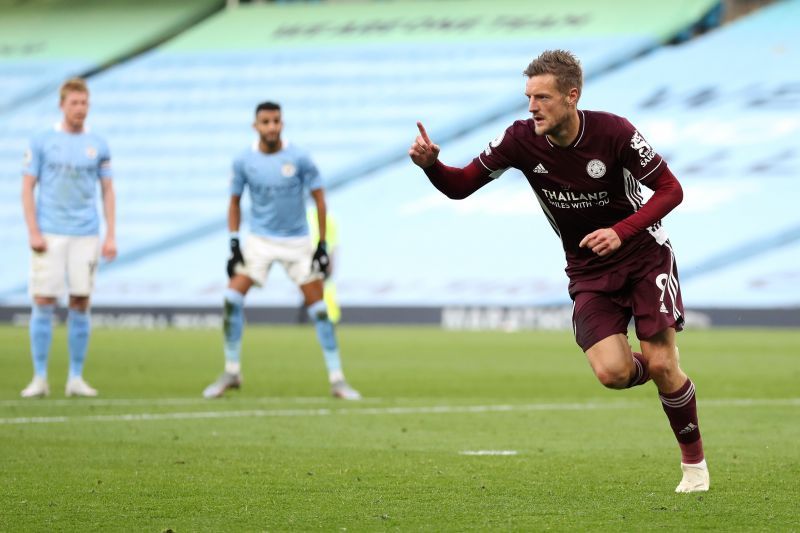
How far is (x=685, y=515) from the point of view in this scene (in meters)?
5.55

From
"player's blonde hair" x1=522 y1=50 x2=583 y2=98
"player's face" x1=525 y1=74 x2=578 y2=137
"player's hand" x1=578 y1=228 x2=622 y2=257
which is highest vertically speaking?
"player's blonde hair" x1=522 y1=50 x2=583 y2=98

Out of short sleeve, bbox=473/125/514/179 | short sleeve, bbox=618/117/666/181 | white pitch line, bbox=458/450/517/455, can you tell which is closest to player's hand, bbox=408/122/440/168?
short sleeve, bbox=473/125/514/179

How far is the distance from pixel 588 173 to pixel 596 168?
5 centimetres

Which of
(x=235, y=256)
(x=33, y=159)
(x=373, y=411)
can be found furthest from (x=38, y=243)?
(x=373, y=411)

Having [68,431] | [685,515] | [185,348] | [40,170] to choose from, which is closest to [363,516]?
[685,515]

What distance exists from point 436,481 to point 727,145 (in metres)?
25.9

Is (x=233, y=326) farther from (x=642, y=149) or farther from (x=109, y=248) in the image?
(x=642, y=149)

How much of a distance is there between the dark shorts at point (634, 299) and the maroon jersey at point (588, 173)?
0.06m

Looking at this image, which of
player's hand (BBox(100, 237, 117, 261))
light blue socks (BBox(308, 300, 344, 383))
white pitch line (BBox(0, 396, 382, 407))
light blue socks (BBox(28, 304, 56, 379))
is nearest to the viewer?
white pitch line (BBox(0, 396, 382, 407))

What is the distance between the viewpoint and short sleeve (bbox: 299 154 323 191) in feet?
38.9

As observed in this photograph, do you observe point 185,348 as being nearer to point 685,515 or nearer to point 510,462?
point 510,462

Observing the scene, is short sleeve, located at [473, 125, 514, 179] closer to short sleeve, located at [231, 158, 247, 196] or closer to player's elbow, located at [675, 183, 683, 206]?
player's elbow, located at [675, 183, 683, 206]

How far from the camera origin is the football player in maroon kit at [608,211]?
6.38m

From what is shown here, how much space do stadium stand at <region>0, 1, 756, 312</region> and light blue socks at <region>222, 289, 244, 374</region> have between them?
17505 millimetres
